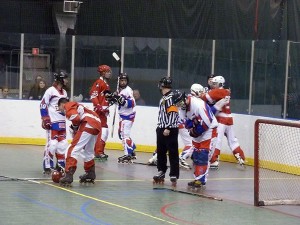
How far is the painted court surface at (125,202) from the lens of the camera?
36.7ft

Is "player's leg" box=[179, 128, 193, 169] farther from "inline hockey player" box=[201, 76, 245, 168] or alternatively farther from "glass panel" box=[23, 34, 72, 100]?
"glass panel" box=[23, 34, 72, 100]

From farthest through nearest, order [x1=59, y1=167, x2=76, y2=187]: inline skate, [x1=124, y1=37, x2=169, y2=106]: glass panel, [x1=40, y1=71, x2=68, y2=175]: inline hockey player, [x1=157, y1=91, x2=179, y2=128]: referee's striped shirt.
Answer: [x1=124, y1=37, x2=169, y2=106]: glass panel
[x1=40, y1=71, x2=68, y2=175]: inline hockey player
[x1=157, y1=91, x2=179, y2=128]: referee's striped shirt
[x1=59, y1=167, x2=76, y2=187]: inline skate

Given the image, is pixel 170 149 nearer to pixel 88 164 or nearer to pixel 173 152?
pixel 173 152

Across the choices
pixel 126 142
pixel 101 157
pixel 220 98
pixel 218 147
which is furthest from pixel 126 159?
pixel 220 98

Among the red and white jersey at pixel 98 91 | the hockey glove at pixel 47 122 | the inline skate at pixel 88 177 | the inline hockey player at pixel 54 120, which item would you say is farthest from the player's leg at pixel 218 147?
the inline skate at pixel 88 177

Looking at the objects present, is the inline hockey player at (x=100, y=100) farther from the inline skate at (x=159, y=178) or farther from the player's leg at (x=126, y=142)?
the inline skate at (x=159, y=178)

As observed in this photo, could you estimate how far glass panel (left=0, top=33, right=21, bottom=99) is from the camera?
21.6 m

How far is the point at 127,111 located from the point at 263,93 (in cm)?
305

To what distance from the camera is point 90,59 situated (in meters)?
22.0

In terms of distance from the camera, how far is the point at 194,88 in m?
15.1

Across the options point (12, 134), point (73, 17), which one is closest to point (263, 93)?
point (12, 134)

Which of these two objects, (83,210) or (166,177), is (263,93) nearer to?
(166,177)

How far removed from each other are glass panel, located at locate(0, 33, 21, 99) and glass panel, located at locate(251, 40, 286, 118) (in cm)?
585

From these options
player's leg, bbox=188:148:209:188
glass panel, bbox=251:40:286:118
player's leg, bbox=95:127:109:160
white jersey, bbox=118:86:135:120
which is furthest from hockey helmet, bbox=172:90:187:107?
glass panel, bbox=251:40:286:118
